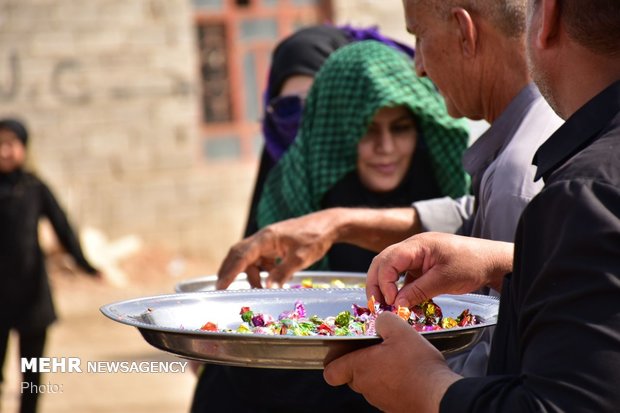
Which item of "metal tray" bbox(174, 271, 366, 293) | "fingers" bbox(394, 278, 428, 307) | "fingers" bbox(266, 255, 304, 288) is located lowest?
"metal tray" bbox(174, 271, 366, 293)

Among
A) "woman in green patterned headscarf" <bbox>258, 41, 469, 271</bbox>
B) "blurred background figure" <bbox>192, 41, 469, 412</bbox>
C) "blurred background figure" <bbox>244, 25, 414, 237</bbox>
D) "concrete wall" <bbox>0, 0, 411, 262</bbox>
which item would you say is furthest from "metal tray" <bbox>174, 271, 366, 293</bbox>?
"concrete wall" <bbox>0, 0, 411, 262</bbox>

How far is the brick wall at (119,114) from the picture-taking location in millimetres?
13070

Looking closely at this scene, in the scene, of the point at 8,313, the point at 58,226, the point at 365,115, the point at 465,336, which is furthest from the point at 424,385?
the point at 58,226

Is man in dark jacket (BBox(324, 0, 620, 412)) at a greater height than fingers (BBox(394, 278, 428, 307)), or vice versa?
man in dark jacket (BBox(324, 0, 620, 412))

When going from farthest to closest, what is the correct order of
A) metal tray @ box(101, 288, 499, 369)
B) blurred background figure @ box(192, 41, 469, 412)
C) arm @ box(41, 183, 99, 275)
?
1. arm @ box(41, 183, 99, 275)
2. blurred background figure @ box(192, 41, 469, 412)
3. metal tray @ box(101, 288, 499, 369)

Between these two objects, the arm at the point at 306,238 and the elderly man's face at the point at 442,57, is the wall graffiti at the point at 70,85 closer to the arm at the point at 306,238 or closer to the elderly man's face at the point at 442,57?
the arm at the point at 306,238

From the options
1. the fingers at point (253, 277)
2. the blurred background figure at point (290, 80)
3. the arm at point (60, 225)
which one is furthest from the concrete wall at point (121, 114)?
the fingers at point (253, 277)

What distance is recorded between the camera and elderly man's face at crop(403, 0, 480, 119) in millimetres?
2529

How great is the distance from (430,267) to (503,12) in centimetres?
68

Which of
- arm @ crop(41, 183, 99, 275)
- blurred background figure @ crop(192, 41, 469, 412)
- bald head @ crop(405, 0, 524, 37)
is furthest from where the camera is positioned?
arm @ crop(41, 183, 99, 275)

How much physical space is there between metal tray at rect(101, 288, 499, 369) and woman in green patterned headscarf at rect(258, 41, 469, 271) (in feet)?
4.08

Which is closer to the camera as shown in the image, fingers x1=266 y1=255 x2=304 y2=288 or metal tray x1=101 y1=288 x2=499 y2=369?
metal tray x1=101 y1=288 x2=499 y2=369

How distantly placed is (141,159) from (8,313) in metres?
6.78

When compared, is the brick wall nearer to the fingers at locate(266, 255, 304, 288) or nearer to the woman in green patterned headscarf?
the woman in green patterned headscarf
